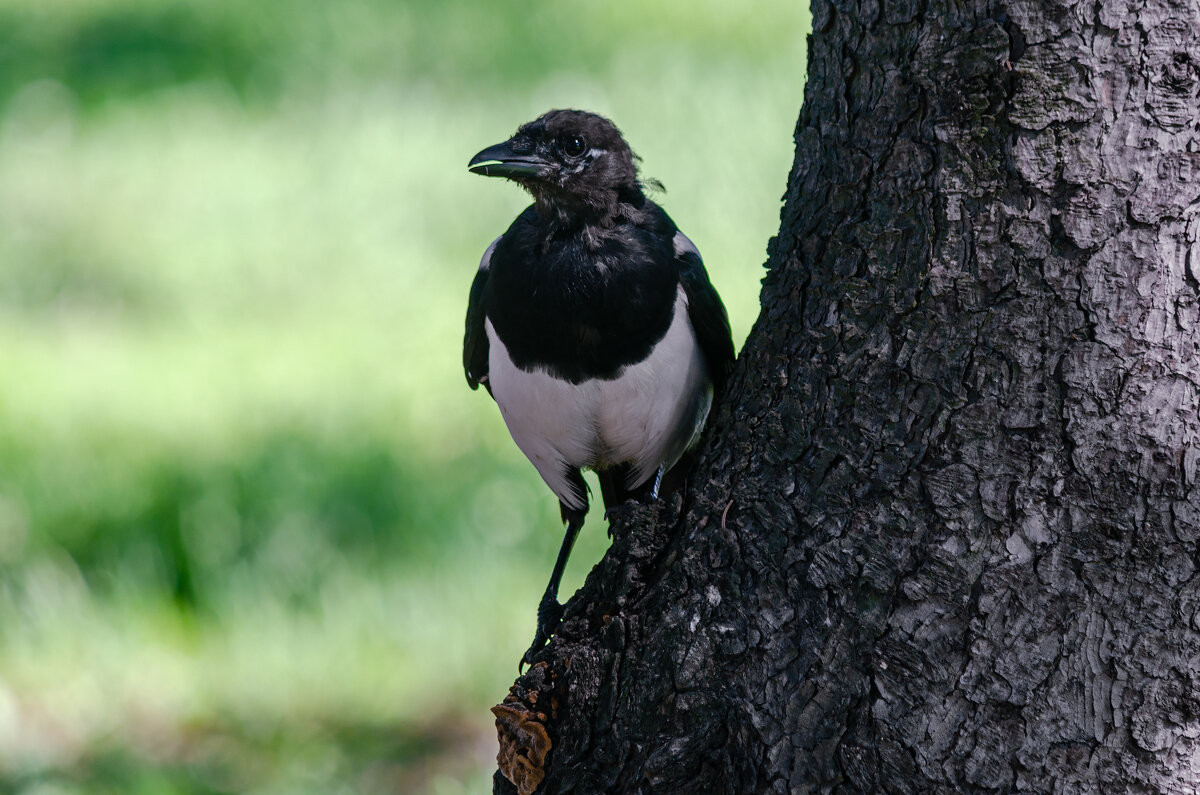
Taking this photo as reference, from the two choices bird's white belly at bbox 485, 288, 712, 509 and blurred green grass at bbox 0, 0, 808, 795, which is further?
blurred green grass at bbox 0, 0, 808, 795

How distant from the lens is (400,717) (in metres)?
3.96

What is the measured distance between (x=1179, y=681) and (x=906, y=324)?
0.65 m

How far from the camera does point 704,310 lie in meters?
3.09

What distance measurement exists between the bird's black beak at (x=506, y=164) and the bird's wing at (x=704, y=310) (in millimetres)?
376

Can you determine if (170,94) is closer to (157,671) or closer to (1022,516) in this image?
(157,671)

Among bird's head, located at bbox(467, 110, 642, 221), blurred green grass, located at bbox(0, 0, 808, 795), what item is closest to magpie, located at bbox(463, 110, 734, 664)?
bird's head, located at bbox(467, 110, 642, 221)

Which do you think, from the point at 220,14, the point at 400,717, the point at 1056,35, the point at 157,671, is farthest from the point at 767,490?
the point at 220,14

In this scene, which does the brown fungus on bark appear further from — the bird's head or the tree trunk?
the bird's head

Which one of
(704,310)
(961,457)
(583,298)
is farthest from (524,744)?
(704,310)

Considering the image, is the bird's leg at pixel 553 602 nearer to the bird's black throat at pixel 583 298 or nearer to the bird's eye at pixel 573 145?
the bird's black throat at pixel 583 298

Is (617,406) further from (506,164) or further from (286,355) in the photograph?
(286,355)

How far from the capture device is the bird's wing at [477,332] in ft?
10.9

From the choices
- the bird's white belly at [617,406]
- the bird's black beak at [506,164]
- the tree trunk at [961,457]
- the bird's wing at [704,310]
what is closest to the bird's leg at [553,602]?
the bird's white belly at [617,406]

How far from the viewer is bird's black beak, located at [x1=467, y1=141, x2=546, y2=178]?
9.93ft
